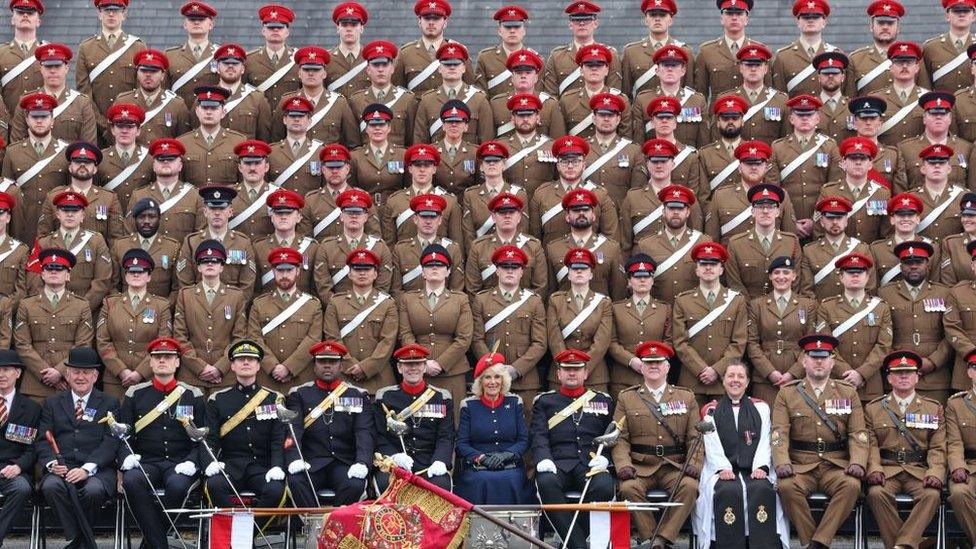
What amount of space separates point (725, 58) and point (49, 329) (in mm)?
6594

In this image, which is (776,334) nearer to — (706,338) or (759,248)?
(706,338)

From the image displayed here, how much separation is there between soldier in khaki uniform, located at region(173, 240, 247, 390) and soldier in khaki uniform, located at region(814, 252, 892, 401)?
4.68 m

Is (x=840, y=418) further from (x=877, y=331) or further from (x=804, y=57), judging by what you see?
(x=804, y=57)

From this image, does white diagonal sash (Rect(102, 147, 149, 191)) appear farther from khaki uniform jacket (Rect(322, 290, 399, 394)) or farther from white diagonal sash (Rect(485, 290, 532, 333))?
white diagonal sash (Rect(485, 290, 532, 333))

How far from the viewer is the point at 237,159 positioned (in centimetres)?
2139

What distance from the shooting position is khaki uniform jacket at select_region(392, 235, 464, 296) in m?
20.4

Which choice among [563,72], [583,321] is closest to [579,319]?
[583,321]

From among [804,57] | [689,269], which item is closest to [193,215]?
[689,269]

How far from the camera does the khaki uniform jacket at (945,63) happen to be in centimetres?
2219

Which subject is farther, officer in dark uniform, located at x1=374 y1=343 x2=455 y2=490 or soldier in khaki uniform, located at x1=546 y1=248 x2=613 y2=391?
soldier in khaki uniform, located at x1=546 y1=248 x2=613 y2=391

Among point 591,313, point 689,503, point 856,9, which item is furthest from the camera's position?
point 856,9

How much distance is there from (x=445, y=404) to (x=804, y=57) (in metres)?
5.29

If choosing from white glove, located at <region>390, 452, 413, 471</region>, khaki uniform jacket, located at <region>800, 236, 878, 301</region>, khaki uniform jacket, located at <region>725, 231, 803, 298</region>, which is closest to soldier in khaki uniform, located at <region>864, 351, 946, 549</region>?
khaki uniform jacket, located at <region>800, 236, 878, 301</region>

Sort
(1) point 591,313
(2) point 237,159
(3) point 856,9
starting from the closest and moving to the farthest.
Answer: (1) point 591,313 < (2) point 237,159 < (3) point 856,9
